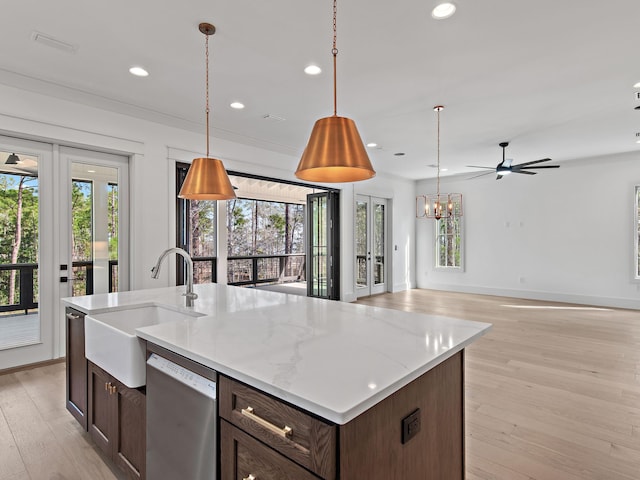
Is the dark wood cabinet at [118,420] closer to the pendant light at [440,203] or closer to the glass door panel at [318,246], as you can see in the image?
the glass door panel at [318,246]

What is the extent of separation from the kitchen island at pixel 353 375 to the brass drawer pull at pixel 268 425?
0.04m

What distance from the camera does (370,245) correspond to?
7852 mm

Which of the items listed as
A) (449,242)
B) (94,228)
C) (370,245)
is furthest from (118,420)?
(449,242)

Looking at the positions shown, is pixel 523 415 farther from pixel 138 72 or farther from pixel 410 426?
pixel 138 72

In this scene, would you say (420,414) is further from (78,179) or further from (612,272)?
(612,272)

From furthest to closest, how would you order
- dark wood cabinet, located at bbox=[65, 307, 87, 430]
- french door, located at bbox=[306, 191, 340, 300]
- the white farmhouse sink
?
french door, located at bbox=[306, 191, 340, 300]
dark wood cabinet, located at bbox=[65, 307, 87, 430]
the white farmhouse sink

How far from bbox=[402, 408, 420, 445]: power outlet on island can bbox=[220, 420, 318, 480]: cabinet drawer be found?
345 mm

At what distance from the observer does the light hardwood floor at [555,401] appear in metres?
2.04

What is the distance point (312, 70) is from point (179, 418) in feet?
9.34

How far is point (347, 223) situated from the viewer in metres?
7.02

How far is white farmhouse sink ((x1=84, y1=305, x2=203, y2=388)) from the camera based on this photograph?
162 centimetres

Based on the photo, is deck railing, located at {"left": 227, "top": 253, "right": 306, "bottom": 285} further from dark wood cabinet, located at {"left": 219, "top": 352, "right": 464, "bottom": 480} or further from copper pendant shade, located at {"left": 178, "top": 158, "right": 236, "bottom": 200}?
dark wood cabinet, located at {"left": 219, "top": 352, "right": 464, "bottom": 480}

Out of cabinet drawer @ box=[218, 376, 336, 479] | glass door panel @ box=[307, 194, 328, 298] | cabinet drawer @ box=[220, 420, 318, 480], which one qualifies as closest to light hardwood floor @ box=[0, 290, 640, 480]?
cabinet drawer @ box=[220, 420, 318, 480]

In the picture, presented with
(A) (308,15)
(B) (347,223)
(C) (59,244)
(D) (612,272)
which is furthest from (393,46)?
(D) (612,272)
